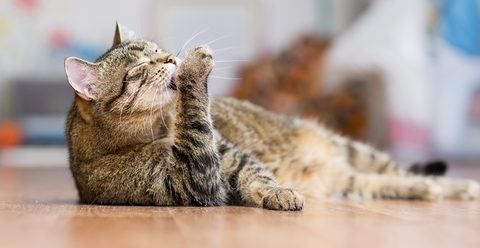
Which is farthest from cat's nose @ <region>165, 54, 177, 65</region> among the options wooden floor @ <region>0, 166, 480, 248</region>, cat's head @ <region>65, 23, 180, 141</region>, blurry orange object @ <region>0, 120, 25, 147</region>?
blurry orange object @ <region>0, 120, 25, 147</region>

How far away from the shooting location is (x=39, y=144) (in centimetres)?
584

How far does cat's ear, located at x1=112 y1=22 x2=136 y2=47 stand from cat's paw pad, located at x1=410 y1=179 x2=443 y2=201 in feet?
3.94

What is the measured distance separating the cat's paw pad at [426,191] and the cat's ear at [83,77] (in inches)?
46.6

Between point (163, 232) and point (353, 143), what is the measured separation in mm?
1336

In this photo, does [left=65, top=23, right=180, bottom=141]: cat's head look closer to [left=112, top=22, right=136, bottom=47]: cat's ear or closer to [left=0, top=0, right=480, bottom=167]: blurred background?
[left=112, top=22, right=136, bottom=47]: cat's ear

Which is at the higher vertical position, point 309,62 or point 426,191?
point 309,62

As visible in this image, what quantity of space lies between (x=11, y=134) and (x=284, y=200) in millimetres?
5702

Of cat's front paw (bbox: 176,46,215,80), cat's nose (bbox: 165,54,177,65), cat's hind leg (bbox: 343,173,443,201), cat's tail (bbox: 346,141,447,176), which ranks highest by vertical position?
cat's nose (bbox: 165,54,177,65)

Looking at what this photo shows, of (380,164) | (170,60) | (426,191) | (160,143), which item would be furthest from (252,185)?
(380,164)

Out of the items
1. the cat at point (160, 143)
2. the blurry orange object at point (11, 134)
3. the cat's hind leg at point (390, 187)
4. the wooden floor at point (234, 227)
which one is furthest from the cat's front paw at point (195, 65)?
the blurry orange object at point (11, 134)

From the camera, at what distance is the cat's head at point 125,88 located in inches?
50.7

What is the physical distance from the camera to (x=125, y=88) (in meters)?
1.31

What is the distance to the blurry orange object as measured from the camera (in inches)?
230

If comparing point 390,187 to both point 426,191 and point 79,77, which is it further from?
point 79,77
